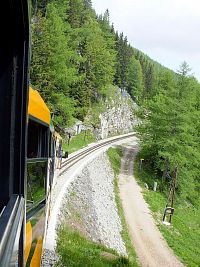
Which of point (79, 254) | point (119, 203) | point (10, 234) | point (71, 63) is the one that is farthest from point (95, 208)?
point (71, 63)

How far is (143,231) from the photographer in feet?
76.6

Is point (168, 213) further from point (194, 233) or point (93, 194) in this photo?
point (93, 194)

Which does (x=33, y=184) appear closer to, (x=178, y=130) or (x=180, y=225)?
(x=180, y=225)

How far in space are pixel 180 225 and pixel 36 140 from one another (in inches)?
1011

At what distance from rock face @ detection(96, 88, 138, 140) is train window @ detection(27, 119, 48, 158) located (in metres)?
54.4

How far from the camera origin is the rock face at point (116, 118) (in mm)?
65106

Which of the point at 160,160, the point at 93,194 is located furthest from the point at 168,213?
the point at 160,160

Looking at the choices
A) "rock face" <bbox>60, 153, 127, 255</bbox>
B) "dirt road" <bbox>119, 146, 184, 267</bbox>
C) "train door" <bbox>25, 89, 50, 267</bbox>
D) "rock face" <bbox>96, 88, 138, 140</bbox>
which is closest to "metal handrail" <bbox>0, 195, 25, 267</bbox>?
"train door" <bbox>25, 89, 50, 267</bbox>

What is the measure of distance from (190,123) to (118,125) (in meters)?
37.4

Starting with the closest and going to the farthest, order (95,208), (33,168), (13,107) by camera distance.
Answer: (13,107)
(33,168)
(95,208)

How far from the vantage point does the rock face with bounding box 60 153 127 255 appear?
60.3 feet

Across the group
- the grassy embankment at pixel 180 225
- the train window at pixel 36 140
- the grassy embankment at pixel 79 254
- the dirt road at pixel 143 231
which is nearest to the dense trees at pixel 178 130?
the grassy embankment at pixel 180 225

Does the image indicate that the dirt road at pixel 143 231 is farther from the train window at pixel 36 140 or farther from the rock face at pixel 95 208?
the train window at pixel 36 140

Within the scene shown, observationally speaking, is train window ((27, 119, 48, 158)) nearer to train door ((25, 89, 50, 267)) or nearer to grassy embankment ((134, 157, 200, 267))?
train door ((25, 89, 50, 267))
